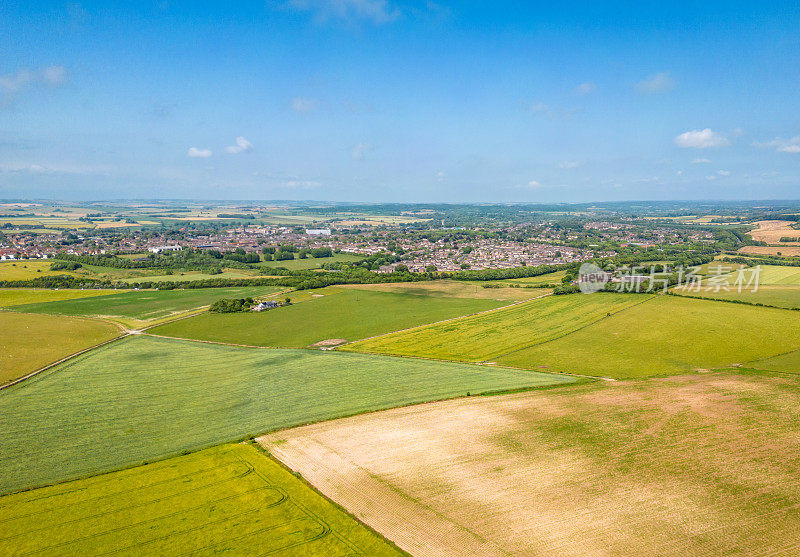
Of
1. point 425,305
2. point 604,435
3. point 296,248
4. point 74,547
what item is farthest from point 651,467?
point 296,248

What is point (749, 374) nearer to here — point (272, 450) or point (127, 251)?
point (272, 450)

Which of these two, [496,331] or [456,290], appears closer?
[496,331]

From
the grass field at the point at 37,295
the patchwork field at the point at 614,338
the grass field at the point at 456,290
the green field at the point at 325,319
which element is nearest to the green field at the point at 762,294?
the patchwork field at the point at 614,338

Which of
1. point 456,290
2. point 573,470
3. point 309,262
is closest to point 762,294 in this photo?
point 456,290

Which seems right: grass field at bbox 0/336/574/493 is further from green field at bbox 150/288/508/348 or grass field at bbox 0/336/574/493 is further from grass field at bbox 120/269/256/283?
grass field at bbox 120/269/256/283

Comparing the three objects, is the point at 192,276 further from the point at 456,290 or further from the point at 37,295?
the point at 456,290

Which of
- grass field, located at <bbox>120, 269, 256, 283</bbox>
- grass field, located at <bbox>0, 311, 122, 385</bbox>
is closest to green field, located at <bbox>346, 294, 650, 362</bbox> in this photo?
grass field, located at <bbox>0, 311, 122, 385</bbox>

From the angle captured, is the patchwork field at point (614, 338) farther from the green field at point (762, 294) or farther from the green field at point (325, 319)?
the green field at point (325, 319)

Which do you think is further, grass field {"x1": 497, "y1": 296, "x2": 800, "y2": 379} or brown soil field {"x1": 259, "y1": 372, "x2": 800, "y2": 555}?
grass field {"x1": 497, "y1": 296, "x2": 800, "y2": 379}
